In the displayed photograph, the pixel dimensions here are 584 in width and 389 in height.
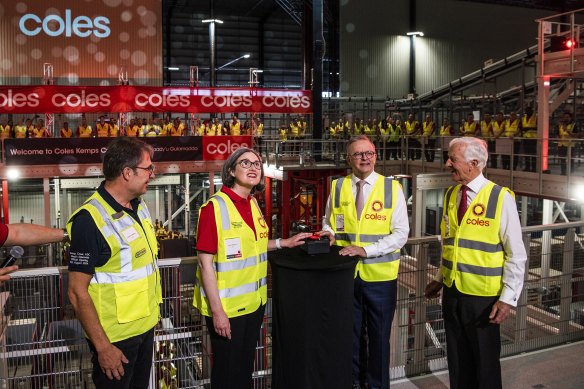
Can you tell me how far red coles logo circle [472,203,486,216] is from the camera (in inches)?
138

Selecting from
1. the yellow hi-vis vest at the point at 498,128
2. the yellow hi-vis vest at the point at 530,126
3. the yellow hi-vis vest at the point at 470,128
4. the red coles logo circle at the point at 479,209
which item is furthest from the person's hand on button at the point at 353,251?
the yellow hi-vis vest at the point at 470,128

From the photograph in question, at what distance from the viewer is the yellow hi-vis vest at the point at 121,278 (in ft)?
9.40

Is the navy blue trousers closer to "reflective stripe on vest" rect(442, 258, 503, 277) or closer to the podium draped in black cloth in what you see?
the podium draped in black cloth

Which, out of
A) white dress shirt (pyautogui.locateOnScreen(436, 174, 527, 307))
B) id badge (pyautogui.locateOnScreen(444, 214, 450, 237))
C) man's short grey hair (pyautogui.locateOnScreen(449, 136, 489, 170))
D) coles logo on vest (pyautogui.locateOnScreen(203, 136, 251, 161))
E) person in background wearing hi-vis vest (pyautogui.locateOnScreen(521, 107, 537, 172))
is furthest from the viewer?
coles logo on vest (pyautogui.locateOnScreen(203, 136, 251, 161))

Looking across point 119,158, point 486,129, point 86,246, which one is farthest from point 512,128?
point 86,246

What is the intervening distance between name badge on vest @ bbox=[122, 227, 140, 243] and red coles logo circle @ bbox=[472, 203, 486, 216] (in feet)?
6.75

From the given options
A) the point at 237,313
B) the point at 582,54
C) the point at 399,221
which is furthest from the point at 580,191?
the point at 237,313

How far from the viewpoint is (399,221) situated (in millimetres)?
3822

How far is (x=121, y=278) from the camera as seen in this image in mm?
2910

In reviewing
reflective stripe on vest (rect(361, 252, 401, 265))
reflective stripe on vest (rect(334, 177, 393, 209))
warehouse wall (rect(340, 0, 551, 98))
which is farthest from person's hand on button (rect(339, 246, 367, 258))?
warehouse wall (rect(340, 0, 551, 98))

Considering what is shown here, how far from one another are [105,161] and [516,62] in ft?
76.2

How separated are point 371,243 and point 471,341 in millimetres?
893

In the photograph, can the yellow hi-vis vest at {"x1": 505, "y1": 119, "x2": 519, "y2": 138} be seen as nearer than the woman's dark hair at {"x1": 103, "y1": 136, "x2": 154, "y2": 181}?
No

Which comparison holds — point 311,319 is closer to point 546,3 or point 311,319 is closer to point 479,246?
point 479,246
